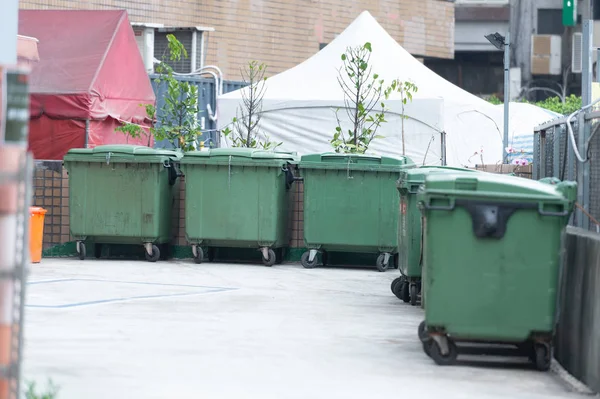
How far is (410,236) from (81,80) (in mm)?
7177

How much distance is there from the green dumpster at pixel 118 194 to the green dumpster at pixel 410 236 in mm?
3908

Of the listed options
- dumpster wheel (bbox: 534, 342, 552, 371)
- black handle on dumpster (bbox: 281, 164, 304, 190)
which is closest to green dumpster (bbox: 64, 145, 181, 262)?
black handle on dumpster (bbox: 281, 164, 304, 190)

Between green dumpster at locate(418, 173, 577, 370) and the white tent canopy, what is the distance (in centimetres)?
1197

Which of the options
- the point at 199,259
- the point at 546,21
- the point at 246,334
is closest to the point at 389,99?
the point at 199,259

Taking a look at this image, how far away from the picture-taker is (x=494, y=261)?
23.5ft

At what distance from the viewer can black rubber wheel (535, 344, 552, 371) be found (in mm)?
7211

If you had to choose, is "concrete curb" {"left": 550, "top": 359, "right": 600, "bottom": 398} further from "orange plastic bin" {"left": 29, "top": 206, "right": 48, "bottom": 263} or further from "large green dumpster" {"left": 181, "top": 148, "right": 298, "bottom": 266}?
"orange plastic bin" {"left": 29, "top": 206, "right": 48, "bottom": 263}

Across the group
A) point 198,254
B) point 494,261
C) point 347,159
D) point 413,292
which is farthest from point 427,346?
point 198,254

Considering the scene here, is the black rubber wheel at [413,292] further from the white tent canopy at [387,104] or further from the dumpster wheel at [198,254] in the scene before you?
the white tent canopy at [387,104]

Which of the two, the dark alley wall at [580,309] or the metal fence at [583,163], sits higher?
the metal fence at [583,163]

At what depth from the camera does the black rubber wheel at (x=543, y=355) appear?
7.21 meters

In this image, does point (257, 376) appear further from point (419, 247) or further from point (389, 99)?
point (389, 99)

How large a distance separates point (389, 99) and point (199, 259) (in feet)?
20.5

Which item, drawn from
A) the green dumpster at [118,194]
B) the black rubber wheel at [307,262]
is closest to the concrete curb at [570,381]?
the black rubber wheel at [307,262]
